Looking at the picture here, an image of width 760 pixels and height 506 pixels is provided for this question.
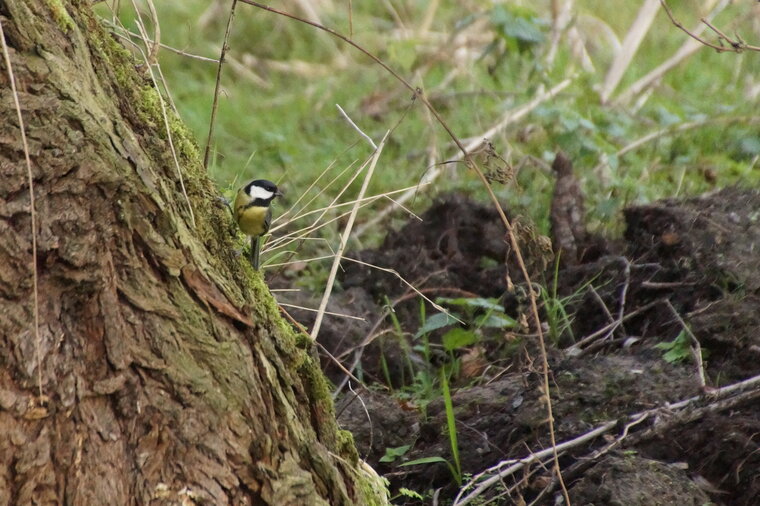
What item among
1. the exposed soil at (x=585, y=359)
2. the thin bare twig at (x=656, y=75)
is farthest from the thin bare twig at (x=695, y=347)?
the thin bare twig at (x=656, y=75)

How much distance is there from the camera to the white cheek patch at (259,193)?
122 inches

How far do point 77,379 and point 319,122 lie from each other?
478 cm

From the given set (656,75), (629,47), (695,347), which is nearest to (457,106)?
(629,47)

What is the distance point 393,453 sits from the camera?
2965 millimetres

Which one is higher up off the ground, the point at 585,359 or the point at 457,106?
the point at 585,359

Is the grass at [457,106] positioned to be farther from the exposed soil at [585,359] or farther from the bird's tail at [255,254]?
the bird's tail at [255,254]

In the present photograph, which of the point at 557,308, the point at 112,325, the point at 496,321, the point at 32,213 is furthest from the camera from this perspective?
the point at 557,308

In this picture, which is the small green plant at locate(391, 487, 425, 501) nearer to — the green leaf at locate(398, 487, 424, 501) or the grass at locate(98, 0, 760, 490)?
the green leaf at locate(398, 487, 424, 501)

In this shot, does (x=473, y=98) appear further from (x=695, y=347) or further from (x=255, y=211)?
(x=255, y=211)

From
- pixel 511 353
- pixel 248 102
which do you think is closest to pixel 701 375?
pixel 511 353

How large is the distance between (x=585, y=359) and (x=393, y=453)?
792 mm

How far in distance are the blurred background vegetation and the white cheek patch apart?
0.66m

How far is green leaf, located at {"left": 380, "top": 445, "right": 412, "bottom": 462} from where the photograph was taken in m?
2.95

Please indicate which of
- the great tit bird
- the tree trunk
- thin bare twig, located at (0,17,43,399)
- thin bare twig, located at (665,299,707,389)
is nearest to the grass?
thin bare twig, located at (665,299,707,389)
